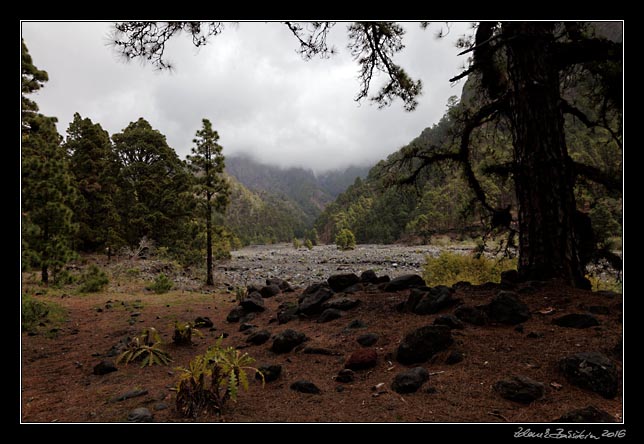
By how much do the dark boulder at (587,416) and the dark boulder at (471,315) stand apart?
2.16 metres

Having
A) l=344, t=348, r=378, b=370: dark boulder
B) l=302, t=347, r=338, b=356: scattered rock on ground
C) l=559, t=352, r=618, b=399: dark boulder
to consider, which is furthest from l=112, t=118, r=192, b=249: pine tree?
l=559, t=352, r=618, b=399: dark boulder

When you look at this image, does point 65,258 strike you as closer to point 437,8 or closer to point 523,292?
point 437,8

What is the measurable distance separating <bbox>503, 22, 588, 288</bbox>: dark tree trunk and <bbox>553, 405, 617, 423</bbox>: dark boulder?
3472 millimetres

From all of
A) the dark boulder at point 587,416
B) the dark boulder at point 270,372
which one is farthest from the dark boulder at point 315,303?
the dark boulder at point 587,416

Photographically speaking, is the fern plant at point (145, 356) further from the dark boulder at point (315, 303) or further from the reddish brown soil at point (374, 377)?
the dark boulder at point (315, 303)

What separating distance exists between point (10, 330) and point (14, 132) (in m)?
1.67

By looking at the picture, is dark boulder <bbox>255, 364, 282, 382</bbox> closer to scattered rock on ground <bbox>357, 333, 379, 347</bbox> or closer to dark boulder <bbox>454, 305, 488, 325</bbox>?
scattered rock on ground <bbox>357, 333, 379, 347</bbox>

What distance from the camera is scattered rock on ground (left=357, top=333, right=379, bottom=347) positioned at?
4527mm

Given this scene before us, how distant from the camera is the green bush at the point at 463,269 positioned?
880 cm

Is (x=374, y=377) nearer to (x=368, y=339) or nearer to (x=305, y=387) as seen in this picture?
(x=305, y=387)

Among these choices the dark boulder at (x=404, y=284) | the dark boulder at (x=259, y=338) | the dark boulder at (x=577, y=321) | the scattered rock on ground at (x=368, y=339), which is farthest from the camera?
the dark boulder at (x=404, y=284)

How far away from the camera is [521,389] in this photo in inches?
106

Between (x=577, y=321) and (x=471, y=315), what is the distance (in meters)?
1.17

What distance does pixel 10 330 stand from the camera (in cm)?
261
